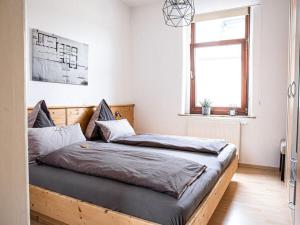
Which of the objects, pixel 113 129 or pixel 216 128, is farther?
pixel 216 128

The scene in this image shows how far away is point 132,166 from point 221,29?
3097 millimetres

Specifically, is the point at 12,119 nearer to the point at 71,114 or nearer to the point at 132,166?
the point at 132,166

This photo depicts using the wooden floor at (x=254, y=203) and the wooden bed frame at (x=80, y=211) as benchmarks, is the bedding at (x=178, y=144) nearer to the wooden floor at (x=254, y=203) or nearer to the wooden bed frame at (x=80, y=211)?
the wooden bed frame at (x=80, y=211)

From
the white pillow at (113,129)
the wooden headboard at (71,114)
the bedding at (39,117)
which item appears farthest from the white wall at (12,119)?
the white pillow at (113,129)

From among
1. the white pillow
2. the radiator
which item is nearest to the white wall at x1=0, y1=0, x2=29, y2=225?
the white pillow

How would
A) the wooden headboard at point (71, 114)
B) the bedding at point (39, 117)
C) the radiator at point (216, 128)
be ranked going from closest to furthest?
the bedding at point (39, 117), the wooden headboard at point (71, 114), the radiator at point (216, 128)

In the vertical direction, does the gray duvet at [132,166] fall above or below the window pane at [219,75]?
below

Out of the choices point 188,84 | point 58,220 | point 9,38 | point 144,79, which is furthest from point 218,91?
point 9,38

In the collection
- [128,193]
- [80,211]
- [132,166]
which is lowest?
[80,211]

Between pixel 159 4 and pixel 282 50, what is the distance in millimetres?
2139

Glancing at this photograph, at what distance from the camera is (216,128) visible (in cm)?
380

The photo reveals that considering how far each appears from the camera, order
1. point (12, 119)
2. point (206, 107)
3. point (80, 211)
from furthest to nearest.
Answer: point (206, 107) → point (80, 211) → point (12, 119)

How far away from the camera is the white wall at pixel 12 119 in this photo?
1.82 feet

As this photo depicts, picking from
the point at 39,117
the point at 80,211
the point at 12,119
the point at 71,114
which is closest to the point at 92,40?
the point at 71,114
